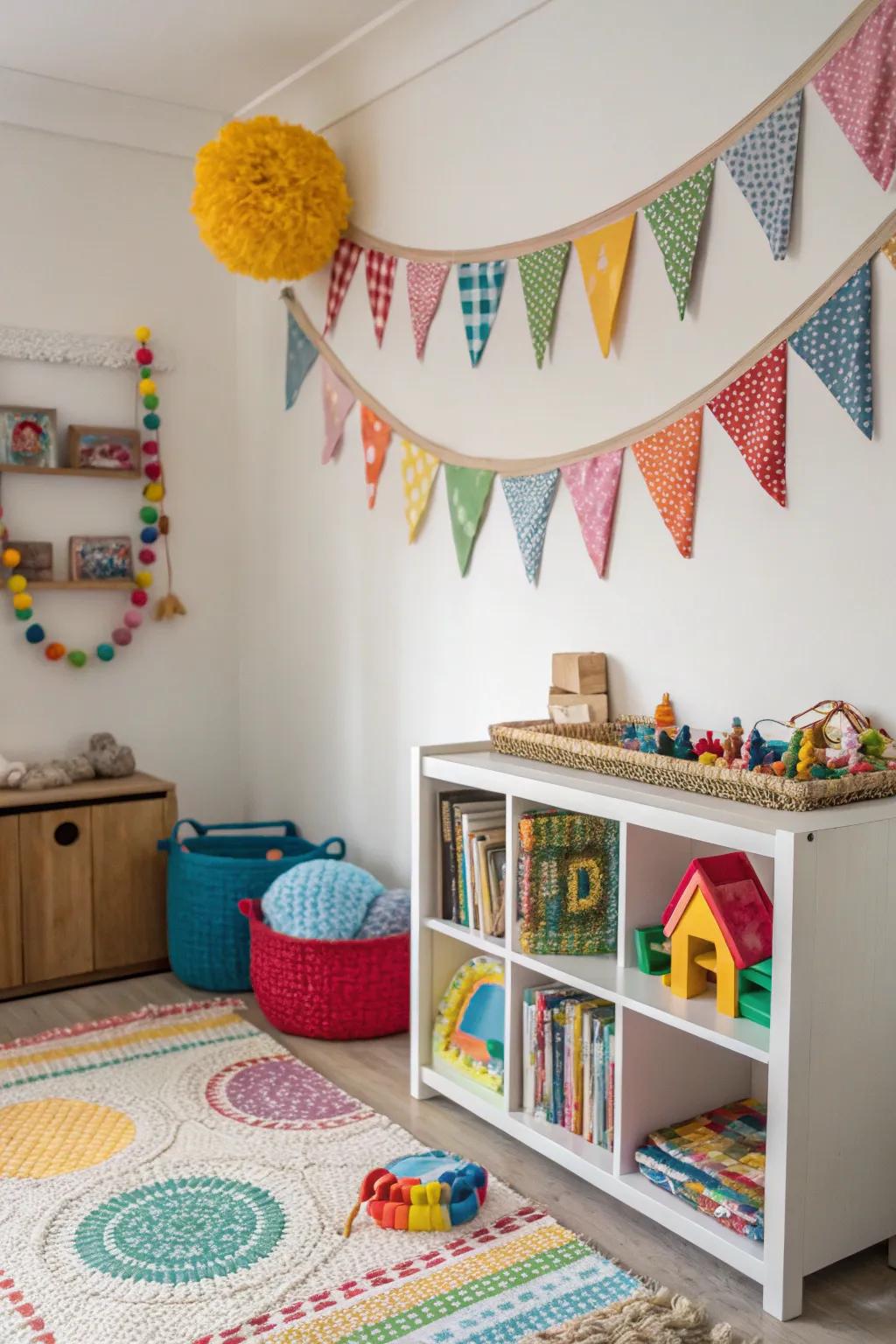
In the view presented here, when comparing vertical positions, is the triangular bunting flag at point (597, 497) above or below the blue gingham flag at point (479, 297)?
below

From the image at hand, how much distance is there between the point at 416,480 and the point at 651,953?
1.38 m

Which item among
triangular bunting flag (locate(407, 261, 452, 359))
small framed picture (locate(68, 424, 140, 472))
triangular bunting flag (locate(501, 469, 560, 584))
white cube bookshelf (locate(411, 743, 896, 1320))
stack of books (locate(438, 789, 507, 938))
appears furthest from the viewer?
small framed picture (locate(68, 424, 140, 472))

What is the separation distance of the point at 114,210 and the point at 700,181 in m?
1.98

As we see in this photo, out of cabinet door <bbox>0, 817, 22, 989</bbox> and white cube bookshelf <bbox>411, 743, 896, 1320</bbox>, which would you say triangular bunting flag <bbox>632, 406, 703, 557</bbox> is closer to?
white cube bookshelf <bbox>411, 743, 896, 1320</bbox>

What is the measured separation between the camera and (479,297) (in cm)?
271

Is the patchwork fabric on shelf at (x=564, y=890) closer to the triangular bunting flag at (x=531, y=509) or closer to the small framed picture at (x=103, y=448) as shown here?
the triangular bunting flag at (x=531, y=509)

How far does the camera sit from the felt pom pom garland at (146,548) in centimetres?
346

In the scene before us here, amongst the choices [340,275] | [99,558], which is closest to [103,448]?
[99,558]

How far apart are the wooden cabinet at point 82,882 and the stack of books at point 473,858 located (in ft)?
3.70

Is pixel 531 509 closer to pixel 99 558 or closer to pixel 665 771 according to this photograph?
pixel 665 771

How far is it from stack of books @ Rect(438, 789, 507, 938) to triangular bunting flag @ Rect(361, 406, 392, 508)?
997 mm

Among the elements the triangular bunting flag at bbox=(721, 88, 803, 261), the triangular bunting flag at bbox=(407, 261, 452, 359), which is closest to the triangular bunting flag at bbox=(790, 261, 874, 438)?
the triangular bunting flag at bbox=(721, 88, 803, 261)

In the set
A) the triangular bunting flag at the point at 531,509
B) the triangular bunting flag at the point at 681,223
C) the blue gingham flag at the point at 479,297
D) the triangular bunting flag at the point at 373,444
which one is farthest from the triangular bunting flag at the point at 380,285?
the triangular bunting flag at the point at 681,223

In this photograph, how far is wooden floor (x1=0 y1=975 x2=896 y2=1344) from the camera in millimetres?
1717
